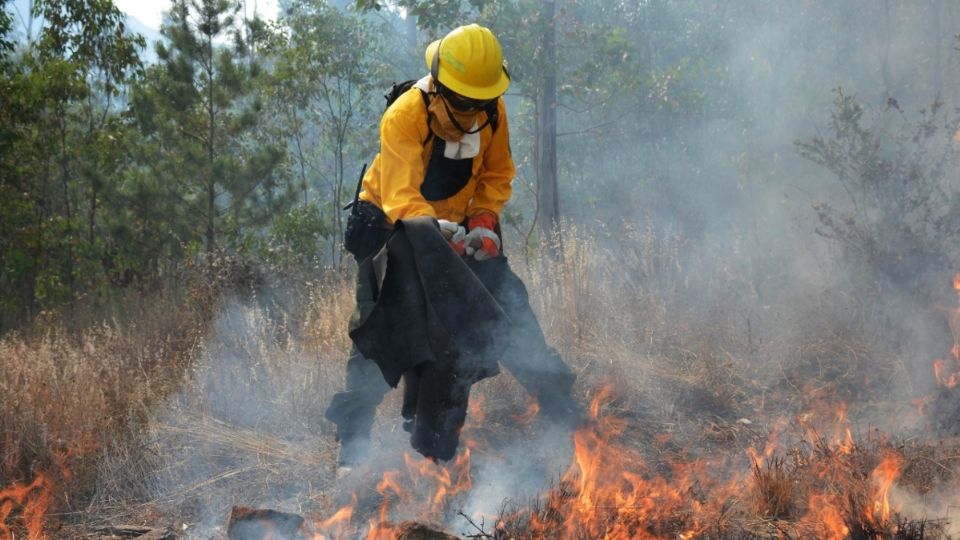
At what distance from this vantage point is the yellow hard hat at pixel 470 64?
352 cm

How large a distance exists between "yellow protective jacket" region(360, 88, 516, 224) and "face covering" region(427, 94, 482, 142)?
0.04 metres

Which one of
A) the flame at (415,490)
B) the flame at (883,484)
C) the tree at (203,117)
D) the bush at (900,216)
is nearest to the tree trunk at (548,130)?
the bush at (900,216)

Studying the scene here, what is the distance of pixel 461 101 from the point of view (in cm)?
362

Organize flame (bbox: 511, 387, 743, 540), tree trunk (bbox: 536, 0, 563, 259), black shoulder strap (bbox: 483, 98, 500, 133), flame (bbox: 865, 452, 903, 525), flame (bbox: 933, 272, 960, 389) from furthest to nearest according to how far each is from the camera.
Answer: tree trunk (bbox: 536, 0, 563, 259) → flame (bbox: 933, 272, 960, 389) → black shoulder strap (bbox: 483, 98, 500, 133) → flame (bbox: 511, 387, 743, 540) → flame (bbox: 865, 452, 903, 525)

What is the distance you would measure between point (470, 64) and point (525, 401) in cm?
232

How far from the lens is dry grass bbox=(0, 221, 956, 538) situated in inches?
155

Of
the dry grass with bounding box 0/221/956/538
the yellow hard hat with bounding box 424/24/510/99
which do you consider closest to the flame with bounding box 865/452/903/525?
the dry grass with bounding box 0/221/956/538

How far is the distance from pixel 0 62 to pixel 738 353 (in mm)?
6650

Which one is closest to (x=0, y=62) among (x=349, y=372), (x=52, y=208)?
(x=52, y=208)

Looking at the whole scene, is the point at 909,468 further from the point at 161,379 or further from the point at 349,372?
the point at 161,379

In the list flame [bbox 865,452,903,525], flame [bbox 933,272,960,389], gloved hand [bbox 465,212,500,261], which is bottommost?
Answer: flame [bbox 865,452,903,525]

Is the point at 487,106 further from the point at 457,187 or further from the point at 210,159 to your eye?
the point at 210,159

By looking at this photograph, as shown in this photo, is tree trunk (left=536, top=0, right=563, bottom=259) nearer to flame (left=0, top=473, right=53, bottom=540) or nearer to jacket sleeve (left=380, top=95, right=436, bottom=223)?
jacket sleeve (left=380, top=95, right=436, bottom=223)

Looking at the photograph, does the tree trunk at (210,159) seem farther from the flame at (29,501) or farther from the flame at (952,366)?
the flame at (952,366)
